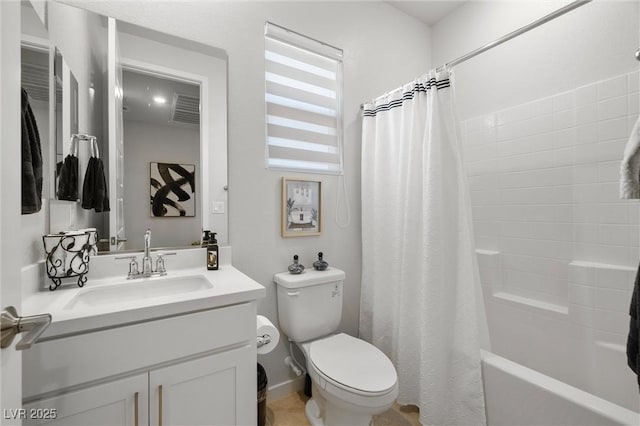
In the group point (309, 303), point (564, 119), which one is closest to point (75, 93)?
point (309, 303)

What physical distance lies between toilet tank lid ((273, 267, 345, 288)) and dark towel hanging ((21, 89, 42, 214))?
42.4 inches

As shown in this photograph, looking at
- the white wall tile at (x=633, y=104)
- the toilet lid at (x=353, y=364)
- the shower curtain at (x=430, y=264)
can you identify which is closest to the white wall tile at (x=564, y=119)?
the white wall tile at (x=633, y=104)

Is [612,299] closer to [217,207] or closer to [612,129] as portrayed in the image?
[612,129]

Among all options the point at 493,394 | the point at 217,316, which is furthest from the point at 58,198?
the point at 493,394

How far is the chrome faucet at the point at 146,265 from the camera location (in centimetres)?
131

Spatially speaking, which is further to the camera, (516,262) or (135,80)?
(516,262)

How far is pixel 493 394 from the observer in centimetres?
133

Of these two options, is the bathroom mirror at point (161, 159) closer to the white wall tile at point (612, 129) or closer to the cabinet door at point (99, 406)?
the cabinet door at point (99, 406)

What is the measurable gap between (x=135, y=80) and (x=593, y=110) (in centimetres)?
243

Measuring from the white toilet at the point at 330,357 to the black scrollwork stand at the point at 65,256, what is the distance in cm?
90

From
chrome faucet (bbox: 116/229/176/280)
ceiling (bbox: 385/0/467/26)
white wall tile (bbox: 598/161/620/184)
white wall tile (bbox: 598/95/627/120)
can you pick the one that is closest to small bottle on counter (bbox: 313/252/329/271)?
chrome faucet (bbox: 116/229/176/280)

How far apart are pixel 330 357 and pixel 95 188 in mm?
1373

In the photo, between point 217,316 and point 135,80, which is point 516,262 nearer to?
point 217,316

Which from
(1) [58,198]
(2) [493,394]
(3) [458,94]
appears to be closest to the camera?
(1) [58,198]
